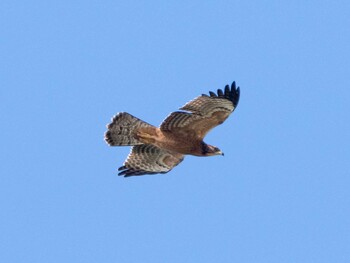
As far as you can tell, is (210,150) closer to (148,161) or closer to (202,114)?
(202,114)

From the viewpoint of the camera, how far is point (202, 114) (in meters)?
23.4

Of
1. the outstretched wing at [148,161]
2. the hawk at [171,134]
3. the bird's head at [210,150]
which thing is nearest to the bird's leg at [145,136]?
the hawk at [171,134]

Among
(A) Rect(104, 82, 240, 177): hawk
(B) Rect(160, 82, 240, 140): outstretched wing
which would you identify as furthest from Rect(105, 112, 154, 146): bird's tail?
(B) Rect(160, 82, 240, 140): outstretched wing

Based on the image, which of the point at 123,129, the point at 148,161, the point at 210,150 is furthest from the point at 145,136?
the point at 210,150

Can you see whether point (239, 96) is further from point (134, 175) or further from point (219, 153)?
point (134, 175)

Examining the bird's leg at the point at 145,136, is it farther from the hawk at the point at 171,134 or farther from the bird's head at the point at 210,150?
the bird's head at the point at 210,150

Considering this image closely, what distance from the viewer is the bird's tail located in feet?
78.8

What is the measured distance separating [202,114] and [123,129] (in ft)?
5.34

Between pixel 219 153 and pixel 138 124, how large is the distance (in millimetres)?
1587

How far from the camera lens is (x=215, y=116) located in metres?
23.5

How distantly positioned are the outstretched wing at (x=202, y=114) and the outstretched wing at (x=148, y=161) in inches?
38.2

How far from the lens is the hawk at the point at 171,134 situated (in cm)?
2327

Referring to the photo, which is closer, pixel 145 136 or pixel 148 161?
pixel 145 136

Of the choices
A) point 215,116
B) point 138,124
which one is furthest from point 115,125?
point 215,116
